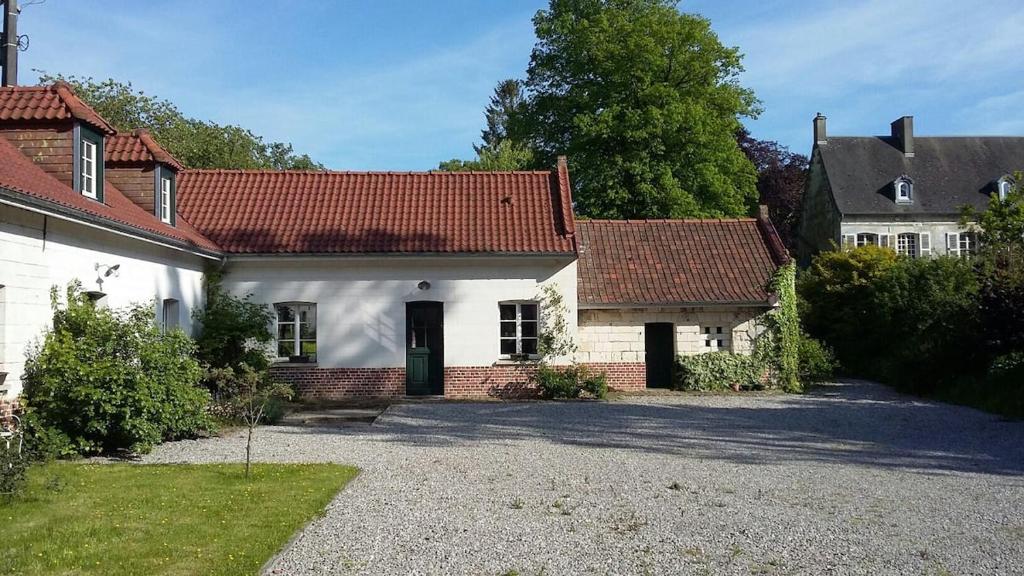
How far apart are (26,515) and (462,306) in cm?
1250

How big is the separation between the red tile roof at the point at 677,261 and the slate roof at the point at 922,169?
18709 millimetres

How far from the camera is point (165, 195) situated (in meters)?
17.6

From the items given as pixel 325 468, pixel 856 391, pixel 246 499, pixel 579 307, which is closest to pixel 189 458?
pixel 325 468

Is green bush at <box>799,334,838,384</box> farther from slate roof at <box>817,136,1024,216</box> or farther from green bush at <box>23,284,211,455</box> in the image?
slate roof at <box>817,136,1024,216</box>

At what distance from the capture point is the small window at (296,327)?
19.6 metres

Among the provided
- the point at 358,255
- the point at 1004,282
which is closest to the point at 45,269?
the point at 358,255

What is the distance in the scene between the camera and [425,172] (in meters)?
22.6

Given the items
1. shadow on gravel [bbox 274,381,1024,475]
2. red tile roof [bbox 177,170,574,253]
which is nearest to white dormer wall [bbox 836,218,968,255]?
shadow on gravel [bbox 274,381,1024,475]

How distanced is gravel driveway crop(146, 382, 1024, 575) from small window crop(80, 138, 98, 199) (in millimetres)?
4894

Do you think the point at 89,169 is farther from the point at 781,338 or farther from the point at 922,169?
the point at 922,169

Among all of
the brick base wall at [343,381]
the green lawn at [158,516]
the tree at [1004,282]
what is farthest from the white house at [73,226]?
the tree at [1004,282]

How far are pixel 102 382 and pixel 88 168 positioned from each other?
463 cm

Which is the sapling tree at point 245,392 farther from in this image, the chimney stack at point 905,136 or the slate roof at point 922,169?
the chimney stack at point 905,136

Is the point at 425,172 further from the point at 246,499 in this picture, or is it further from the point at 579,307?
the point at 246,499
